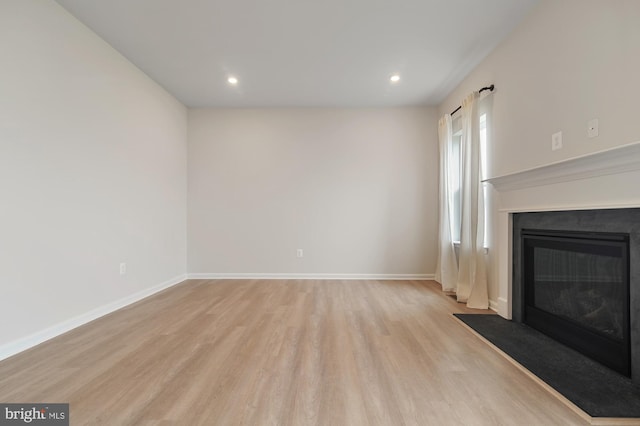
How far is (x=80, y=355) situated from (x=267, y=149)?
3457mm

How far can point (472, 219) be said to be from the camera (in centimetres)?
334

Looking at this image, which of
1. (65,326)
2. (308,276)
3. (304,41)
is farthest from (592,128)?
(65,326)

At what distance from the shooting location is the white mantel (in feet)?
5.53

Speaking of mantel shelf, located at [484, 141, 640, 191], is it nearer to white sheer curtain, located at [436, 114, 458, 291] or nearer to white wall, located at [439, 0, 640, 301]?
white wall, located at [439, 0, 640, 301]

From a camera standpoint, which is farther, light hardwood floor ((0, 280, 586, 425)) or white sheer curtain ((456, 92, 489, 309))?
white sheer curtain ((456, 92, 489, 309))

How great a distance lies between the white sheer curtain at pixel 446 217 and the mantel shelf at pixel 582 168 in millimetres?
1418

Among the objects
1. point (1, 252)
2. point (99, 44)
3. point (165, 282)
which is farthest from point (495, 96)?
point (165, 282)

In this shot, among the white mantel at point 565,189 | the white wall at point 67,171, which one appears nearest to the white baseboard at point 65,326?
the white wall at point 67,171

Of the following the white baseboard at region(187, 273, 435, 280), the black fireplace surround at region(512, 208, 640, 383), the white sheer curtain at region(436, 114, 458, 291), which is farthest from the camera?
the white baseboard at region(187, 273, 435, 280)

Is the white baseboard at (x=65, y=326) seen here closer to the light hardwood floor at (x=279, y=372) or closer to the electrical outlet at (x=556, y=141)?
the light hardwood floor at (x=279, y=372)

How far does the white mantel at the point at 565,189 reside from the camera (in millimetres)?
1687

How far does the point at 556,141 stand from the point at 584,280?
1.04 metres

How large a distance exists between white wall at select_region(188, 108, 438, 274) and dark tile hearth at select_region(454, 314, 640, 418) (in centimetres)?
229

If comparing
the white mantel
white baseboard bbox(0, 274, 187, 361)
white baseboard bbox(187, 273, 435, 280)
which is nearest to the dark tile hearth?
the white mantel
